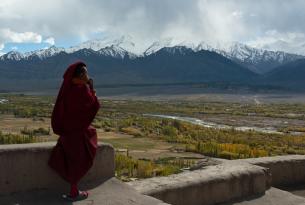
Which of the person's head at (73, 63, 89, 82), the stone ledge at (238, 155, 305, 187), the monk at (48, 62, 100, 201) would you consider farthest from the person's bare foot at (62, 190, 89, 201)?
the stone ledge at (238, 155, 305, 187)

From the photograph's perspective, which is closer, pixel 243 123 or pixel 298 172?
pixel 298 172

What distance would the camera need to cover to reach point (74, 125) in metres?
6.47

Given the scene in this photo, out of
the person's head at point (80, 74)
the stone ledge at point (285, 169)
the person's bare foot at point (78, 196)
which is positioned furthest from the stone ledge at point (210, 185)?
the person's head at point (80, 74)

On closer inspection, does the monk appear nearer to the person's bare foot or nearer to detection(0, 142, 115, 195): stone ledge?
the person's bare foot

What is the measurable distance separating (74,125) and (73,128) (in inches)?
1.5

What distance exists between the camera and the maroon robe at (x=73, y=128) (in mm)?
6441

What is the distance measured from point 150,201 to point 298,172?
193 inches

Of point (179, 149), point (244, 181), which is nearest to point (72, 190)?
point (244, 181)

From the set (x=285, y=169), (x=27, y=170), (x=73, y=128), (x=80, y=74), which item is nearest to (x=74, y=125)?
(x=73, y=128)

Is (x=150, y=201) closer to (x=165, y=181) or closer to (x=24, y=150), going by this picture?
(x=165, y=181)

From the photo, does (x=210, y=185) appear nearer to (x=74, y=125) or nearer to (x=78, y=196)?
(x=78, y=196)

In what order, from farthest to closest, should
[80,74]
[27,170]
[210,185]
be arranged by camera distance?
[210,185] < [27,170] < [80,74]

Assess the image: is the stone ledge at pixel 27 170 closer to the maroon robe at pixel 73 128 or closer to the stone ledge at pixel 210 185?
the maroon robe at pixel 73 128

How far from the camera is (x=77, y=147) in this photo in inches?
257
